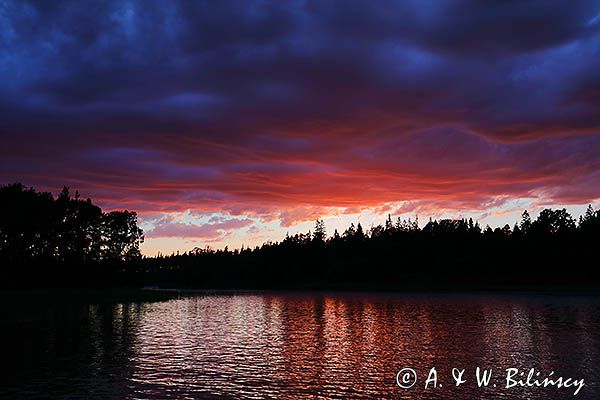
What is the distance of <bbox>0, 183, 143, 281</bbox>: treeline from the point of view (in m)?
138

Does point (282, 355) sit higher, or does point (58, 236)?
point (58, 236)

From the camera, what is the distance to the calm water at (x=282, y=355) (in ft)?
101

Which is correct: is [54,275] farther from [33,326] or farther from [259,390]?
[259,390]

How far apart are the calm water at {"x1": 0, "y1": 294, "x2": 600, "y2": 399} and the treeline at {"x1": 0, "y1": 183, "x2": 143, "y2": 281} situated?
7056 centimetres

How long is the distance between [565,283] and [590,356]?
16308cm

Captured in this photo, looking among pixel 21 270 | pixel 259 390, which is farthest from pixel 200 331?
pixel 21 270

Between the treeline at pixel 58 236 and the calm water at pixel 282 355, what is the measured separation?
70.6 meters

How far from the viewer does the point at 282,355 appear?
1724 inches

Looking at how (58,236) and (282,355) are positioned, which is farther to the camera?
(58,236)

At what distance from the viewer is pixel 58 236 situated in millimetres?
155125

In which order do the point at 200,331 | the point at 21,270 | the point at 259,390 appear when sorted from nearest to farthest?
the point at 259,390 < the point at 200,331 < the point at 21,270

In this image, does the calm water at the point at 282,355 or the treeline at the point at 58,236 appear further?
the treeline at the point at 58,236

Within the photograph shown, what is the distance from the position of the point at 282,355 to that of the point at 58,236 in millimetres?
129037

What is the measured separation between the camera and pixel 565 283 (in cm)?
18862
